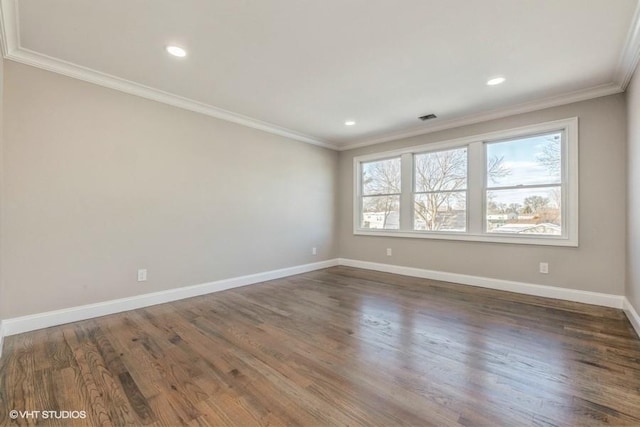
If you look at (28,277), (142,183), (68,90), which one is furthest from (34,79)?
(28,277)

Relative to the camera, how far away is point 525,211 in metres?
3.85

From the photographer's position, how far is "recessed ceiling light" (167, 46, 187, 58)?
2.50 meters

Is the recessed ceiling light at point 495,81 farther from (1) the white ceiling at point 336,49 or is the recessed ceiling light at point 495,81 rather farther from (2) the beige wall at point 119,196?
(2) the beige wall at point 119,196

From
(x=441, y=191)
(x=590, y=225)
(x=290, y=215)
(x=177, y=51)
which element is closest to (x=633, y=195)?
(x=590, y=225)

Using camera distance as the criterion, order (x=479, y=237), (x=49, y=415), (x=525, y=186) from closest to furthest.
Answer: (x=49, y=415)
(x=525, y=186)
(x=479, y=237)

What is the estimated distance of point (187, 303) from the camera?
341cm

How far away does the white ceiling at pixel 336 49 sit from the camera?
203 cm

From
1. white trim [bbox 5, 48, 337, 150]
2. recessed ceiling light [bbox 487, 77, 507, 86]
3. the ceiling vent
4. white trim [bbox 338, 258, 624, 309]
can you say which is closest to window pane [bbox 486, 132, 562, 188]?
the ceiling vent

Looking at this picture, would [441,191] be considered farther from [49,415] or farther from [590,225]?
[49,415]

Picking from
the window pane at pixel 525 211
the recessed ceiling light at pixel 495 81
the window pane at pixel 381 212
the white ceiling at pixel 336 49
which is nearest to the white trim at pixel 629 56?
the white ceiling at pixel 336 49

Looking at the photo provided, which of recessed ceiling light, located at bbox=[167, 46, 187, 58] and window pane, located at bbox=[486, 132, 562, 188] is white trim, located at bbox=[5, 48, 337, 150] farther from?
window pane, located at bbox=[486, 132, 562, 188]

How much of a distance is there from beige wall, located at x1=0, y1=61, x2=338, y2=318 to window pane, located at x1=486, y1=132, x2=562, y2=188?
335 cm

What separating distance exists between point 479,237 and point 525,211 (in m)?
0.67

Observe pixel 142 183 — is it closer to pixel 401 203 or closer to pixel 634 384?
pixel 401 203
